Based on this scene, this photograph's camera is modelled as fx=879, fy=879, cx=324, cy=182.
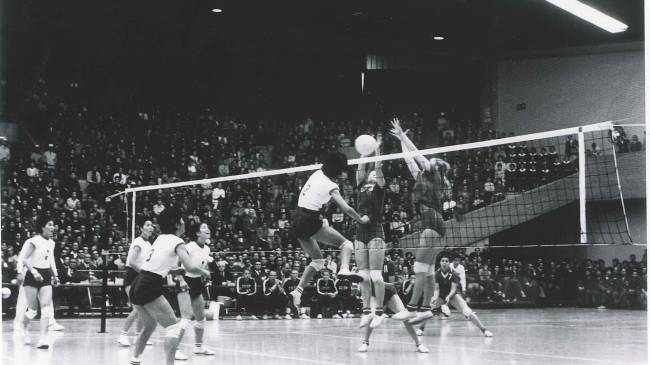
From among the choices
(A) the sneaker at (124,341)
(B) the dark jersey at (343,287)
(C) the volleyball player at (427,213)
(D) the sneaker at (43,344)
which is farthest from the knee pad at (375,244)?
(B) the dark jersey at (343,287)

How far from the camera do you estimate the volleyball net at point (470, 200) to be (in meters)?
27.8

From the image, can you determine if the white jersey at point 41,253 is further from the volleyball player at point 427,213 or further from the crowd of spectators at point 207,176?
the volleyball player at point 427,213

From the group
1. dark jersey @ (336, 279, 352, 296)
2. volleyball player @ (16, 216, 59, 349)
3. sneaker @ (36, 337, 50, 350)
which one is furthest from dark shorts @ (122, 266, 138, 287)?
dark jersey @ (336, 279, 352, 296)

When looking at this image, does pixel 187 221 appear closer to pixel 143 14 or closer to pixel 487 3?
pixel 143 14

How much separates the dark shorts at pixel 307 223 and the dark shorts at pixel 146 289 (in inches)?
80.5

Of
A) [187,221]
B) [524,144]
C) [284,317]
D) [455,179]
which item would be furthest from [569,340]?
[524,144]

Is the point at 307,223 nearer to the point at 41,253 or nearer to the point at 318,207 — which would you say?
the point at 318,207

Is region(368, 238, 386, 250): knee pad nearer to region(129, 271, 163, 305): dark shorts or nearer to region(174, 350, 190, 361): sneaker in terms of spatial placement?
region(174, 350, 190, 361): sneaker

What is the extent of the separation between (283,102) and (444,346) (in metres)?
→ 25.5

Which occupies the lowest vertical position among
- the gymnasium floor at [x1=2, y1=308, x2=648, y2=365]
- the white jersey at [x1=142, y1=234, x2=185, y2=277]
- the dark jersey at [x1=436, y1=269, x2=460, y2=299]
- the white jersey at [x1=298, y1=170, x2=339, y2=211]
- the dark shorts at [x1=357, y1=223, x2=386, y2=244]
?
the gymnasium floor at [x1=2, y1=308, x2=648, y2=365]

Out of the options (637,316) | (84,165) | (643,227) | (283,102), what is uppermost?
(283,102)

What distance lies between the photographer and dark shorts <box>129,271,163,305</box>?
31.1ft

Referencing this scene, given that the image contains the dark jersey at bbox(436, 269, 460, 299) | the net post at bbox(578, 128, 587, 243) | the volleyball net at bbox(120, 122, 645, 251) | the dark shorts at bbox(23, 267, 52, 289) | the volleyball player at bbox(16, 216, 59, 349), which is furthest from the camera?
the volleyball net at bbox(120, 122, 645, 251)

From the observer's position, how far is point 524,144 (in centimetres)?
3778
